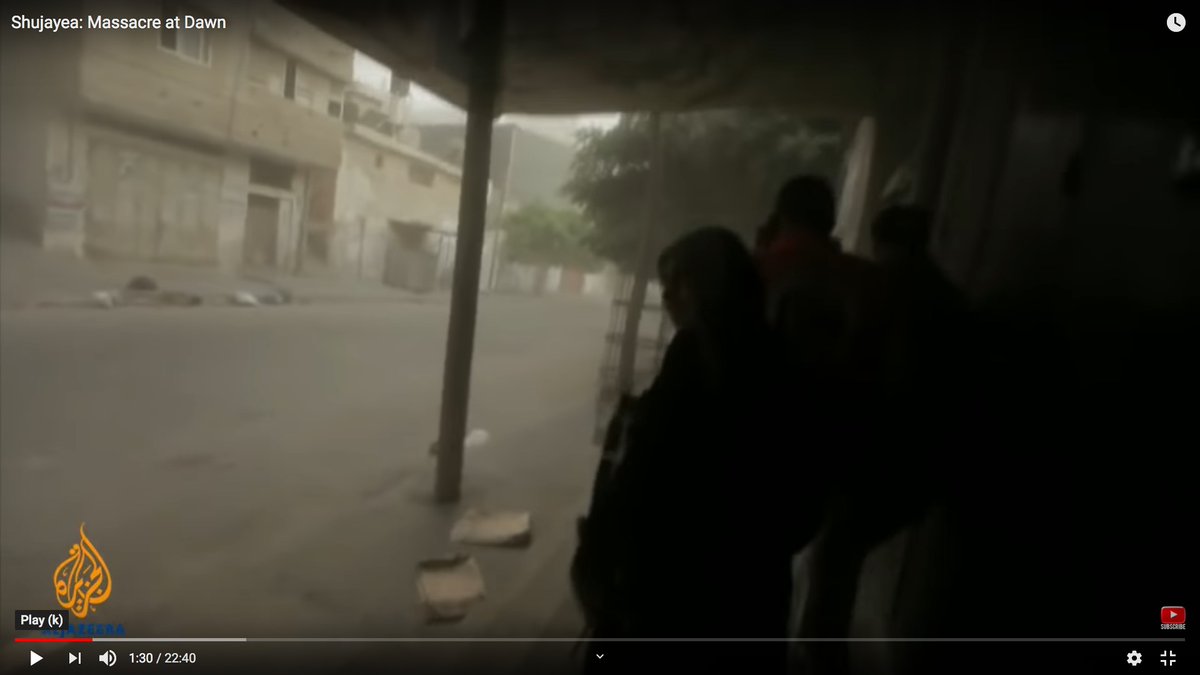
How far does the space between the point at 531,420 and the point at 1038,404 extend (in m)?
0.61

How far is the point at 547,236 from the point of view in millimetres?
778

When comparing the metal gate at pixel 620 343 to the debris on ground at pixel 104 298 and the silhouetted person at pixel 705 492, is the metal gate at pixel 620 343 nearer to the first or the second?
the silhouetted person at pixel 705 492

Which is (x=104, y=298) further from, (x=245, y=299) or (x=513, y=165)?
(x=513, y=165)

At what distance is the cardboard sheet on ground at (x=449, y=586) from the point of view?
83cm

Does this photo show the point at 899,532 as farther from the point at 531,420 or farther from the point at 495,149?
the point at 495,149

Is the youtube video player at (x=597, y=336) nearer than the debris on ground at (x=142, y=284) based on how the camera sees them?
Yes

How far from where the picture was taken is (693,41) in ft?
2.33

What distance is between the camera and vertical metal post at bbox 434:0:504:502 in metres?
0.73

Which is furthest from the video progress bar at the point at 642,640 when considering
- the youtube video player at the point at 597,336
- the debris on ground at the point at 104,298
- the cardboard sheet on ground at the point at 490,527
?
the debris on ground at the point at 104,298

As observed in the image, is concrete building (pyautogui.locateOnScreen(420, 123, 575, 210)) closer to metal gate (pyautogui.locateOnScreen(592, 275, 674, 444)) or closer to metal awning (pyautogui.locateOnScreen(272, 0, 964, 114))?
metal awning (pyautogui.locateOnScreen(272, 0, 964, 114))

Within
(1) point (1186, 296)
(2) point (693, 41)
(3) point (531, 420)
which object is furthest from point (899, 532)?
(2) point (693, 41)

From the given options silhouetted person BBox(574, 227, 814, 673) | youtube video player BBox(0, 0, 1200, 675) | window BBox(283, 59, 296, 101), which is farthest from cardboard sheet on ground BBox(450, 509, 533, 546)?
window BBox(283, 59, 296, 101)

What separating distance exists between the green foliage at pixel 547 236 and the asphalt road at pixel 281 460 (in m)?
0.06

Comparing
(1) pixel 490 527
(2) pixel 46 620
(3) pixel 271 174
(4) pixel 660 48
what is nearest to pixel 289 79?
(3) pixel 271 174
